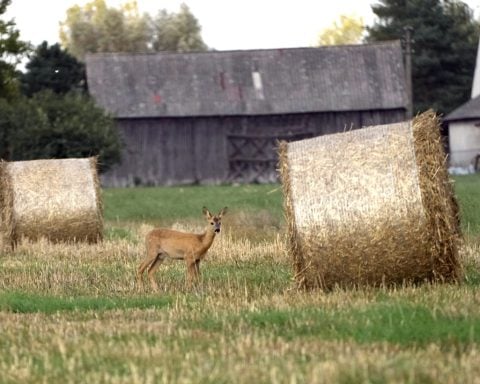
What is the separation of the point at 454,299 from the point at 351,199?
2.15 metres

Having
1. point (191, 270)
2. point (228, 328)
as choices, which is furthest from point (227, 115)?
point (228, 328)

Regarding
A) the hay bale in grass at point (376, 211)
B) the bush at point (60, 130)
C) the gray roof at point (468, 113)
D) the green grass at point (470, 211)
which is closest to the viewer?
the hay bale in grass at point (376, 211)

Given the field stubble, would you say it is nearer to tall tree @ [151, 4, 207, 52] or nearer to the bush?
the bush

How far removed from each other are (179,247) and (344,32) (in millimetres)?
92791

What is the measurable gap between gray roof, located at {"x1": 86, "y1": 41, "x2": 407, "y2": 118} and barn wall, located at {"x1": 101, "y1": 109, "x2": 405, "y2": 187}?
55 centimetres

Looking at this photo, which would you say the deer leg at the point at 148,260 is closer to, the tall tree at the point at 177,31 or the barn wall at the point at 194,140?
the barn wall at the point at 194,140

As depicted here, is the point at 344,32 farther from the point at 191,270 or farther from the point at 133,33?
the point at 191,270

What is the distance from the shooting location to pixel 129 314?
11672mm

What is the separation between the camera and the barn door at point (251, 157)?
193 ft

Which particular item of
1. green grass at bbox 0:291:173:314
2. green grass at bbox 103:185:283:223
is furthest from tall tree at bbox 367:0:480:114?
green grass at bbox 0:291:173:314

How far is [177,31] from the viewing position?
9719 centimetres

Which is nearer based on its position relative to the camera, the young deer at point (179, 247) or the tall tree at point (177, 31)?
the young deer at point (179, 247)

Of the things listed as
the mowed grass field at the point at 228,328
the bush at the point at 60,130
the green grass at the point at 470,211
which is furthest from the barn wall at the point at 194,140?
the mowed grass field at the point at 228,328

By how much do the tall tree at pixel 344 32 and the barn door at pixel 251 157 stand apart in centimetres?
4812
